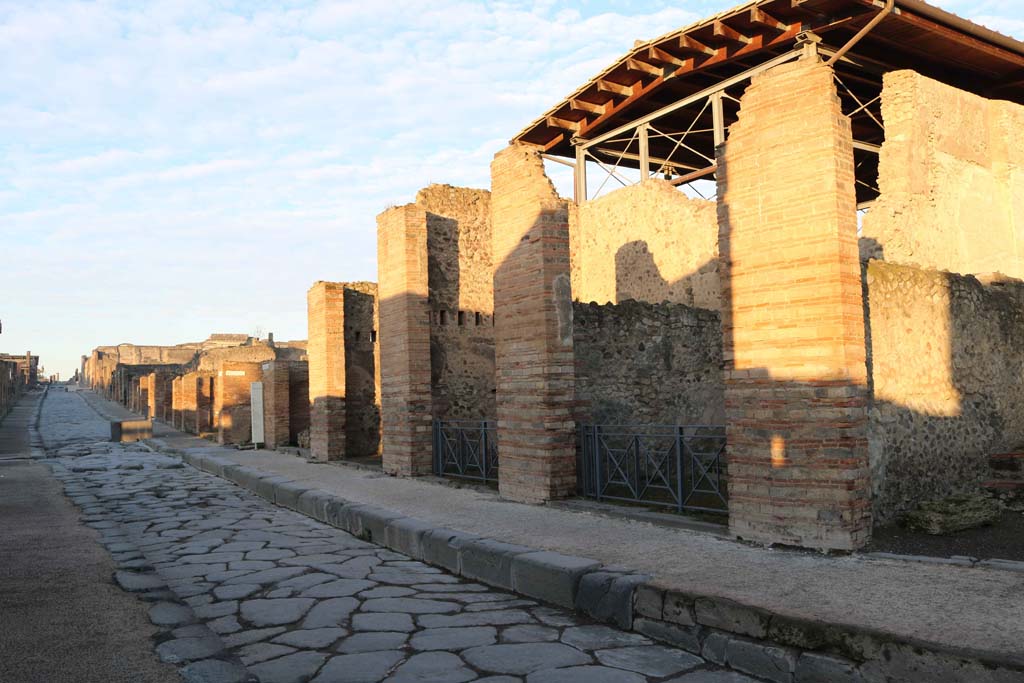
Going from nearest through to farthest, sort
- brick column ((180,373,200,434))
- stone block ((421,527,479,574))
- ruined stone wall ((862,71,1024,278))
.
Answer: stone block ((421,527,479,574)) → ruined stone wall ((862,71,1024,278)) → brick column ((180,373,200,434))

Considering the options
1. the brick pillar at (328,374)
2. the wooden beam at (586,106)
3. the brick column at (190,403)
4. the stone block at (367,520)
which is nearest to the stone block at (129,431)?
the brick column at (190,403)

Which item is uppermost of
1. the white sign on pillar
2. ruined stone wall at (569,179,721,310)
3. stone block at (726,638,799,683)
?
ruined stone wall at (569,179,721,310)

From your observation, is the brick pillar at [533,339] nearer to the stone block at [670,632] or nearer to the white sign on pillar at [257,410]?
the stone block at [670,632]

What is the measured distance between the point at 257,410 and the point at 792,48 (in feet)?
41.7

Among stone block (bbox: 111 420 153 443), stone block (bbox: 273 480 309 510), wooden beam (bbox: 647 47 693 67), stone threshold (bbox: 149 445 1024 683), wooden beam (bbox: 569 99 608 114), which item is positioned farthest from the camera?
stone block (bbox: 111 420 153 443)

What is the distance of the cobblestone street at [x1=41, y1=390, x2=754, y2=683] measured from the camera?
3.15 meters

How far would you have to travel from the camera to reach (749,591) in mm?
3570

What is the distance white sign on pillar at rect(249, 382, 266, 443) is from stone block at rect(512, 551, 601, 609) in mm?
11058

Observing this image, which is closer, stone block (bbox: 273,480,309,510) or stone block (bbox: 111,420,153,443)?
stone block (bbox: 273,480,309,510)

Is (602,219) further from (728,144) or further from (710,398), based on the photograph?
(728,144)

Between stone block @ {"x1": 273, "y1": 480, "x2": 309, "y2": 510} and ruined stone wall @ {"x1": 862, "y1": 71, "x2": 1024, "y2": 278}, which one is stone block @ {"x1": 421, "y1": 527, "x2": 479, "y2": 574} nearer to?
stone block @ {"x1": 273, "y1": 480, "x2": 309, "y2": 510}

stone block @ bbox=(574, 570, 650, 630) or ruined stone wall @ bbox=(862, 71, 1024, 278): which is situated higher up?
ruined stone wall @ bbox=(862, 71, 1024, 278)

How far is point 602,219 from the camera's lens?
15945 millimetres

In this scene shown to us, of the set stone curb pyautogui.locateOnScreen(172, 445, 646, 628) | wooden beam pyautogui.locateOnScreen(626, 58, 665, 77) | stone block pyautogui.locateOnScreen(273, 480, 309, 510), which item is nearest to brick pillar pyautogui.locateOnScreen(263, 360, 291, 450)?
stone block pyautogui.locateOnScreen(273, 480, 309, 510)
